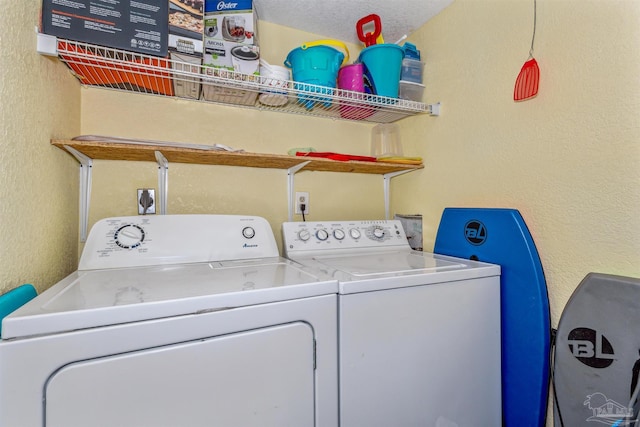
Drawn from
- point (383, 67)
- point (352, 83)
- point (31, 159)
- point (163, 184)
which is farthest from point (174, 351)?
point (383, 67)

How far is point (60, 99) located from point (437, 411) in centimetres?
181

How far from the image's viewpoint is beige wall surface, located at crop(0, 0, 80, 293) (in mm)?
789

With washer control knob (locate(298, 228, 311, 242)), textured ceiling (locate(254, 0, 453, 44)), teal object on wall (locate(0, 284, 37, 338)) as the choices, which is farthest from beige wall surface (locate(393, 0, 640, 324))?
teal object on wall (locate(0, 284, 37, 338))

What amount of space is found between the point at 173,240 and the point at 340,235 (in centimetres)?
78

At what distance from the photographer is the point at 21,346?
0.61 meters

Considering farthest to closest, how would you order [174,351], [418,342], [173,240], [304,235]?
[304,235]
[173,240]
[418,342]
[174,351]

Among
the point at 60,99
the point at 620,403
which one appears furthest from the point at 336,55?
the point at 620,403

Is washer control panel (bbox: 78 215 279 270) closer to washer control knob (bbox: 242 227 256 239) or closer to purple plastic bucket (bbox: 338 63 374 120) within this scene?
washer control knob (bbox: 242 227 256 239)

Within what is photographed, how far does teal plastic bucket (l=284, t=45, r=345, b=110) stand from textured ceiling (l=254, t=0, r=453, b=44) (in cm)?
29

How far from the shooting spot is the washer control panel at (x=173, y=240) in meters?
1.16

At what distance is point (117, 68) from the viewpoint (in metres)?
1.19

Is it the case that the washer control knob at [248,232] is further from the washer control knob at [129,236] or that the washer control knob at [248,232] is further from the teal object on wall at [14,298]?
the teal object on wall at [14,298]

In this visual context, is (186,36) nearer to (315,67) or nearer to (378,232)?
(315,67)

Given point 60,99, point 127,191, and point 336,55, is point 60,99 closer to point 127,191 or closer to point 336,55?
point 127,191
